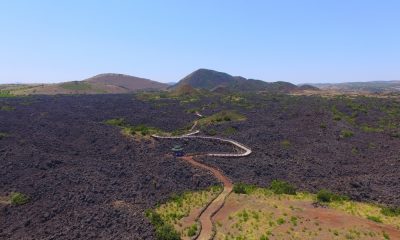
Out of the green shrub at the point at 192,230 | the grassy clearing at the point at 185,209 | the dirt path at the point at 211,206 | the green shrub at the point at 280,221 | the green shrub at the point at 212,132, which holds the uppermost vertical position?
the green shrub at the point at 212,132

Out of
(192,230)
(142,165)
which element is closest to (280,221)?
(192,230)

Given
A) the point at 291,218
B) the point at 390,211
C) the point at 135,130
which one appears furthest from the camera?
the point at 135,130

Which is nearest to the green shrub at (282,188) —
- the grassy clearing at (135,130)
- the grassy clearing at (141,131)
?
the grassy clearing at (141,131)

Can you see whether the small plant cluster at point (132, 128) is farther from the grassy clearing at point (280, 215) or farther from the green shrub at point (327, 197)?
the green shrub at point (327, 197)

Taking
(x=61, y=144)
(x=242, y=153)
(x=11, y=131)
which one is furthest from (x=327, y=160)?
(x=11, y=131)

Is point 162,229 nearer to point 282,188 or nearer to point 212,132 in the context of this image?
point 282,188

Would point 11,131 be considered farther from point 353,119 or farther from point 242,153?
point 353,119

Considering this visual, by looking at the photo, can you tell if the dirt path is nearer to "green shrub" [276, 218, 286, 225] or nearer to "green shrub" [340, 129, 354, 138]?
"green shrub" [276, 218, 286, 225]
